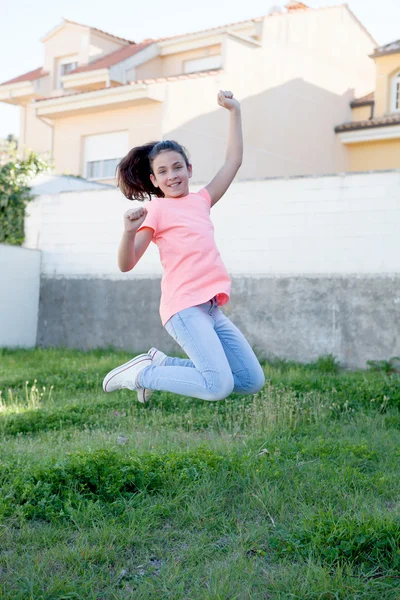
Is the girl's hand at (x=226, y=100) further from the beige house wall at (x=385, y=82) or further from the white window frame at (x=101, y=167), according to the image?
the beige house wall at (x=385, y=82)

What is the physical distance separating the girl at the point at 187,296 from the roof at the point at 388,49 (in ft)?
66.8

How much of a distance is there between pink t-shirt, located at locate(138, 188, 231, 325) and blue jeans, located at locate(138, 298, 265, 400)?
0.30 ft

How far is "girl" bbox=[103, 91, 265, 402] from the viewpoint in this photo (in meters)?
4.89

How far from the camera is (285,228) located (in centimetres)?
1251

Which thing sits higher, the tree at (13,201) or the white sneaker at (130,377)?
the tree at (13,201)

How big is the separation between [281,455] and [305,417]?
1.63 meters

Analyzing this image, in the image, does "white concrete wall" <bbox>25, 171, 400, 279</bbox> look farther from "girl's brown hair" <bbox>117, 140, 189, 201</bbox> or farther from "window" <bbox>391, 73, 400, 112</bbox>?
"window" <bbox>391, 73, 400, 112</bbox>

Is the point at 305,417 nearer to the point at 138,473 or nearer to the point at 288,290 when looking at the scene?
the point at 138,473

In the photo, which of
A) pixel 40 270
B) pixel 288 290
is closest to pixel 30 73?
pixel 40 270

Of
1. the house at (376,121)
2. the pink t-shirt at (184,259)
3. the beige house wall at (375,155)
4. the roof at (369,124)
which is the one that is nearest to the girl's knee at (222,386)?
the pink t-shirt at (184,259)

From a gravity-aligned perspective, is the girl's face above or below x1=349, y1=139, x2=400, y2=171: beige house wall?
below

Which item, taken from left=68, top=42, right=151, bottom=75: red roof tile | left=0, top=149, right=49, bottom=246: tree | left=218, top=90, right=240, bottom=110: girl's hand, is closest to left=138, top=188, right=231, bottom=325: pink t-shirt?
left=218, top=90, right=240, bottom=110: girl's hand

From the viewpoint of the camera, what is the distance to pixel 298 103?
23391mm

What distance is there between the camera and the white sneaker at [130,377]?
5.31 metres
